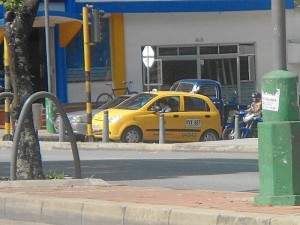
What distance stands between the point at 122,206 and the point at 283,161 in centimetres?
189

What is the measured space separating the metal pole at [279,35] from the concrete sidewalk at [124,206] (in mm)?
1611

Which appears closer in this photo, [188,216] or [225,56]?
[188,216]

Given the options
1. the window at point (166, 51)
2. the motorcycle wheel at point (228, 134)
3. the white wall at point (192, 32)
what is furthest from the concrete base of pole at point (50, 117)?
the window at point (166, 51)

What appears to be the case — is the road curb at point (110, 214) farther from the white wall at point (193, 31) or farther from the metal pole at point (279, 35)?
the white wall at point (193, 31)

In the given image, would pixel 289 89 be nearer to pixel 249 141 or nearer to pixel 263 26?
pixel 249 141

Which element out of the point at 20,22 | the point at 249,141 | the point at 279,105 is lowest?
the point at 249,141

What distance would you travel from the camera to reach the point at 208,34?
41.5 metres

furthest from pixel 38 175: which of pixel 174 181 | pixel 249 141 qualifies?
pixel 249 141

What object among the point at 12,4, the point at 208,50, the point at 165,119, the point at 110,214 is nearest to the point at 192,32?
the point at 208,50

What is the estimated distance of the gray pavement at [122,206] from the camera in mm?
9422

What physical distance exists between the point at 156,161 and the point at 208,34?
21.8 m

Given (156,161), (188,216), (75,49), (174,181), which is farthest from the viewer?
(75,49)

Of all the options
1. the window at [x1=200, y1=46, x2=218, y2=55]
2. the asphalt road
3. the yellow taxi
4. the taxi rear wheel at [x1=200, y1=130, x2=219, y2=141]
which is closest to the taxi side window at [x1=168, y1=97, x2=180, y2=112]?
the yellow taxi

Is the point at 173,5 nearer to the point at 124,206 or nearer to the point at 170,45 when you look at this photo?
the point at 170,45
